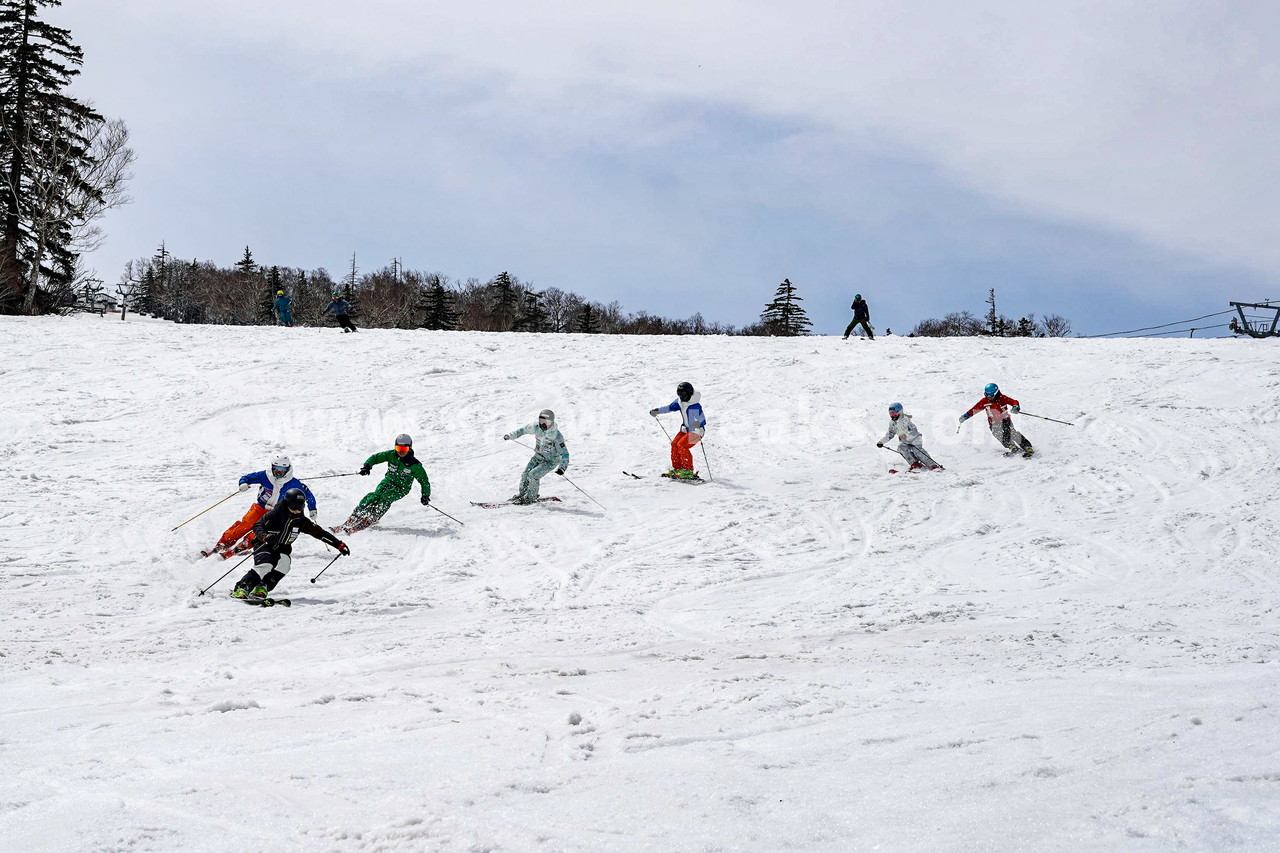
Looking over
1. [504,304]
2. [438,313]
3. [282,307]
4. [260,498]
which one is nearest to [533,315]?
[504,304]

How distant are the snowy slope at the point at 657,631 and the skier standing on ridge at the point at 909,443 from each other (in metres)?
0.51

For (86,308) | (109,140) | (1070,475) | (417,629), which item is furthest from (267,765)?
(86,308)

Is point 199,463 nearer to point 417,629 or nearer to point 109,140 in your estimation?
point 417,629

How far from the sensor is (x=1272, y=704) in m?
4.68

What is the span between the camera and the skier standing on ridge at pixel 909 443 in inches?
547

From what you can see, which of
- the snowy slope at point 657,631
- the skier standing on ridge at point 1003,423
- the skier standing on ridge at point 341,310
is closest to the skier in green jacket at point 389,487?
the snowy slope at point 657,631

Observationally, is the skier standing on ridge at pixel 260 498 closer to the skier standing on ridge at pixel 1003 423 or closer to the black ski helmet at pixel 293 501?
the black ski helmet at pixel 293 501

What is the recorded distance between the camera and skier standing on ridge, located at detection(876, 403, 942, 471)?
13.9 m

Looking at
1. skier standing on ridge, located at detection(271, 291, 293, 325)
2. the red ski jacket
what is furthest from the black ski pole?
skier standing on ridge, located at detection(271, 291, 293, 325)

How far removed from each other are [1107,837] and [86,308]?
150 ft

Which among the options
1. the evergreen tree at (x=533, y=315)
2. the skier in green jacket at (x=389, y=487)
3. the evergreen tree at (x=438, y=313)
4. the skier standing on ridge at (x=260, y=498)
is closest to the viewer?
the skier standing on ridge at (x=260, y=498)

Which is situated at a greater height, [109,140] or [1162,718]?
[109,140]

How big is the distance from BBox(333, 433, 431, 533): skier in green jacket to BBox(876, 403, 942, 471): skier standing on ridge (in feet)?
25.4

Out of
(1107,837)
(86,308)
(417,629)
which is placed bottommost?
(417,629)
